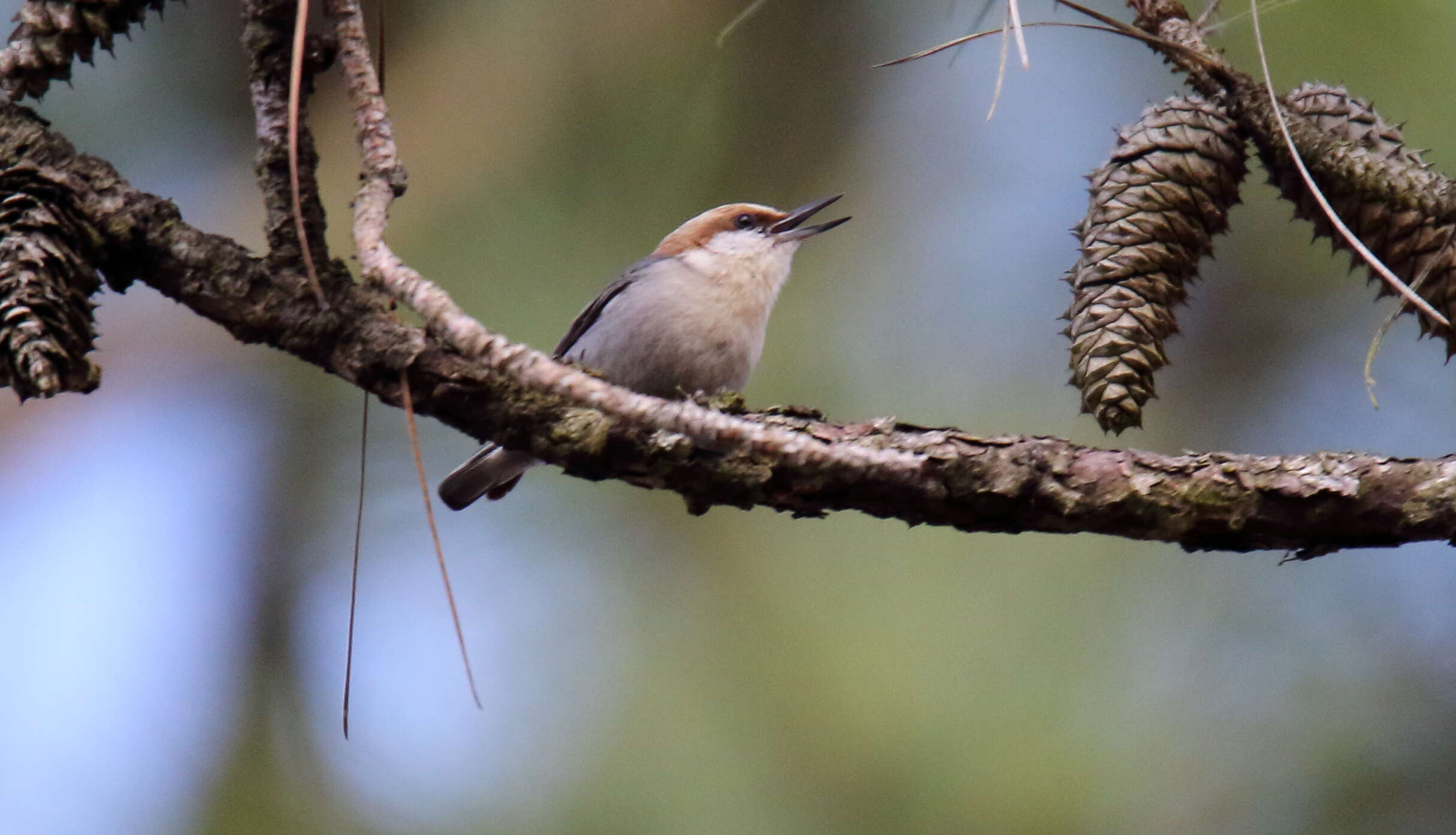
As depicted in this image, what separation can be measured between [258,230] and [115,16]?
64cm

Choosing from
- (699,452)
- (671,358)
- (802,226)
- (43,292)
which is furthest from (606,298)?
(43,292)

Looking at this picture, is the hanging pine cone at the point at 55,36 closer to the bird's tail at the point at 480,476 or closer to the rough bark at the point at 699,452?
the rough bark at the point at 699,452

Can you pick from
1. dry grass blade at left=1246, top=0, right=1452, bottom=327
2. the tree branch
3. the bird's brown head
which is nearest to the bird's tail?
the bird's brown head

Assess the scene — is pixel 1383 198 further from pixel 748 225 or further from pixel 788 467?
pixel 748 225

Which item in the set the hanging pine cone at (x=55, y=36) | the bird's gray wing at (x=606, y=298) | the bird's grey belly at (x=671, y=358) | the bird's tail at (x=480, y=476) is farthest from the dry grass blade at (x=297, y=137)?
the bird's grey belly at (x=671, y=358)

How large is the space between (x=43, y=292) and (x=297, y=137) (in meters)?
0.24

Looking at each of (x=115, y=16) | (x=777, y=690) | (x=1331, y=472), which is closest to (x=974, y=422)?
(x=777, y=690)

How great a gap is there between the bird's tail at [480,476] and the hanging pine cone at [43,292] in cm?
74

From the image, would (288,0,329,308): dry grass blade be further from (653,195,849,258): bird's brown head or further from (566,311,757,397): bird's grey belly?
(566,311,757,397): bird's grey belly

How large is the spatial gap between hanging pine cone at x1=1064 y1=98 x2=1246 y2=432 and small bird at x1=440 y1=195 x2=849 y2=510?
80 cm

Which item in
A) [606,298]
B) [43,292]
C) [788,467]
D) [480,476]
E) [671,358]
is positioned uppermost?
[606,298]

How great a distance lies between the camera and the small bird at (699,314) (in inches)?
79.4

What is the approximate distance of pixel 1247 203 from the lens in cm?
183

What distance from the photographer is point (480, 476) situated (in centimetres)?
176
